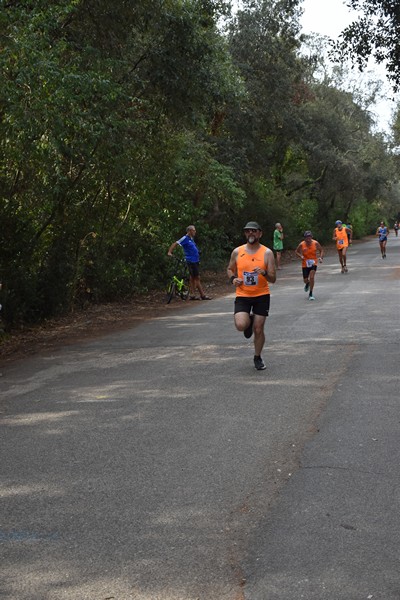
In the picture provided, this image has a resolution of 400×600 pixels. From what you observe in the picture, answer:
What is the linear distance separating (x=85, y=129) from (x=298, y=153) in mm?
35078

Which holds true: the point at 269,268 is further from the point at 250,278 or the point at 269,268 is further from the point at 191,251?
the point at 191,251

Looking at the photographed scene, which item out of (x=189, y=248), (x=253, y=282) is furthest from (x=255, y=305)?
(x=189, y=248)

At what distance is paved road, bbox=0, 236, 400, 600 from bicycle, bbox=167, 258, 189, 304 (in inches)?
347

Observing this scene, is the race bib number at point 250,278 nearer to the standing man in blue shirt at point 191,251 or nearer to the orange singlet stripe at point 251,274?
the orange singlet stripe at point 251,274

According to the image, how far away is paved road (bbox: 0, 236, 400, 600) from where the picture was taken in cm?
387

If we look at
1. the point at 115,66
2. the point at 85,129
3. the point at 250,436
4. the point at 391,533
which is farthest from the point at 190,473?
the point at 115,66

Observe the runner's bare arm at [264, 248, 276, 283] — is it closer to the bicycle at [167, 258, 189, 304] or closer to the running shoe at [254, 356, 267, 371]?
the running shoe at [254, 356, 267, 371]

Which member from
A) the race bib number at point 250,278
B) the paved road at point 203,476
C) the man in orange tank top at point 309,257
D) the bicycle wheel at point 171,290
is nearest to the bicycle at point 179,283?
the bicycle wheel at point 171,290

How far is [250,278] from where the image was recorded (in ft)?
31.9

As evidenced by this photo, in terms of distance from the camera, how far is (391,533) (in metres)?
4.32

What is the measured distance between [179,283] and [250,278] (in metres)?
10.3

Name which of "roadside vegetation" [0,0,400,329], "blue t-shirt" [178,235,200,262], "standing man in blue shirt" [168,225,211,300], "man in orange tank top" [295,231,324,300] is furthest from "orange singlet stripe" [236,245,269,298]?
"blue t-shirt" [178,235,200,262]

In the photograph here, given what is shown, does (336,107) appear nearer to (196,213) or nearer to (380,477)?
(196,213)

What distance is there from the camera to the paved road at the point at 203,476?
3867mm
